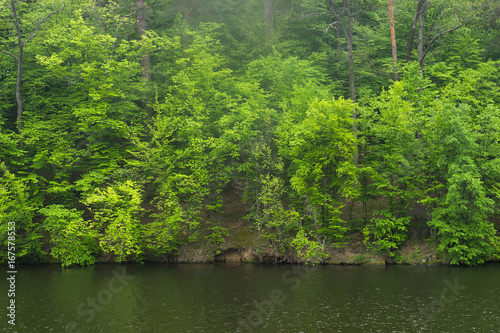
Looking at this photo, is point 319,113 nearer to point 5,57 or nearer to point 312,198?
point 312,198

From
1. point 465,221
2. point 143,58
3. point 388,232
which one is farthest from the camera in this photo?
point 143,58

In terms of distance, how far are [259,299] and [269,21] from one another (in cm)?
2821

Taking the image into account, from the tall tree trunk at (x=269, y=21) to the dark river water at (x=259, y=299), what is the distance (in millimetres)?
20890

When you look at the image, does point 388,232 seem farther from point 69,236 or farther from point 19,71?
point 19,71

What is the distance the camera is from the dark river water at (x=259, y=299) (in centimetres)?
1770

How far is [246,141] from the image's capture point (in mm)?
33719

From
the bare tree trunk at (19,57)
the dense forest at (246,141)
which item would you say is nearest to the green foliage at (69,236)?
the dense forest at (246,141)

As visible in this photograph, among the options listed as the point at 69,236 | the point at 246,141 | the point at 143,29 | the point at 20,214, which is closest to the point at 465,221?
the point at 246,141

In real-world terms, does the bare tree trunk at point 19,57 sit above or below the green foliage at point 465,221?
above

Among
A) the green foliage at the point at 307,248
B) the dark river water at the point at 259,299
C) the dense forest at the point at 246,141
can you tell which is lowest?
the dark river water at the point at 259,299

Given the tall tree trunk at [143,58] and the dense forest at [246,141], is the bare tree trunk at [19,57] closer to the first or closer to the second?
the dense forest at [246,141]

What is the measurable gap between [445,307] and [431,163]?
44.9ft

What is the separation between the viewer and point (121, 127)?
3416 cm

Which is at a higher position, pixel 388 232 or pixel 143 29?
pixel 143 29
